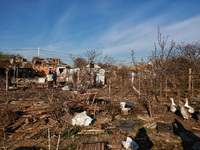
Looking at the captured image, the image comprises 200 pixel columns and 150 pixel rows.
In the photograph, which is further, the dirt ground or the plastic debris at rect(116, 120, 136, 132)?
the plastic debris at rect(116, 120, 136, 132)

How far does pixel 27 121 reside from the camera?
18.3 ft

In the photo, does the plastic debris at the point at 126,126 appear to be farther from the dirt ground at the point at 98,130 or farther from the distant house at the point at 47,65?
the distant house at the point at 47,65

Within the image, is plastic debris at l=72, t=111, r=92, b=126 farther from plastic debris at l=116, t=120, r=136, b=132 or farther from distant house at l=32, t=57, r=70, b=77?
distant house at l=32, t=57, r=70, b=77

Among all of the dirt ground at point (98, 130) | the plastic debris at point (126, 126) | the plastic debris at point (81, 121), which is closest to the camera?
the dirt ground at point (98, 130)

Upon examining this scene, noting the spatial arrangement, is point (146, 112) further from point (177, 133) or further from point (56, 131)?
point (56, 131)

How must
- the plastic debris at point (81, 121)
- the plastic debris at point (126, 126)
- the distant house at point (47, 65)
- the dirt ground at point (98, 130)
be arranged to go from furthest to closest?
the distant house at point (47, 65)
the plastic debris at point (81, 121)
the plastic debris at point (126, 126)
the dirt ground at point (98, 130)

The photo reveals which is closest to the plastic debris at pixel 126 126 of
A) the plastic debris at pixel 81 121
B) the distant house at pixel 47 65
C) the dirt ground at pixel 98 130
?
the dirt ground at pixel 98 130

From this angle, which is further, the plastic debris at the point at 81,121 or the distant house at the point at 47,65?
the distant house at the point at 47,65

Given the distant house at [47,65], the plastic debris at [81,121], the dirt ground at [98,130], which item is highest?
the distant house at [47,65]

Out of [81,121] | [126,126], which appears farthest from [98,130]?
[126,126]

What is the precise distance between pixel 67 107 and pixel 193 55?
16719 millimetres

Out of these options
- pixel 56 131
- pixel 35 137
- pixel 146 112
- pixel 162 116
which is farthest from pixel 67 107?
pixel 162 116

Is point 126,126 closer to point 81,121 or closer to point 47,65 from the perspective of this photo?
point 81,121

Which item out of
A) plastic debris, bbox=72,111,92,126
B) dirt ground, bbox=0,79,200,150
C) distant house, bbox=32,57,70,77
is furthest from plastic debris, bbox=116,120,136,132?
distant house, bbox=32,57,70,77
